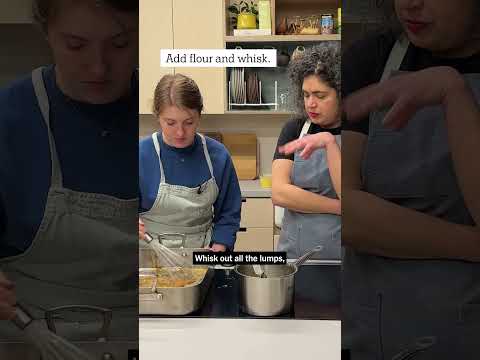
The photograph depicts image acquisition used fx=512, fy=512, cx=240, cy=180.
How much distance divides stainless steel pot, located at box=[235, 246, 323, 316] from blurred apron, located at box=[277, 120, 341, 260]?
0.07 feet

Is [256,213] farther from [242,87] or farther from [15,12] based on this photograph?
[15,12]

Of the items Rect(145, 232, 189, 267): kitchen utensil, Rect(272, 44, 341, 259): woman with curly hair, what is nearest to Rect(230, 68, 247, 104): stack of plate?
Rect(272, 44, 341, 259): woman with curly hair

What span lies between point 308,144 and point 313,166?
0.15ft

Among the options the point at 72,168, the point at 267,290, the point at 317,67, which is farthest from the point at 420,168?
the point at 72,168

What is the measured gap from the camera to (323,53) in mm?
1008

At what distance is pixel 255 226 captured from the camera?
3.38 ft

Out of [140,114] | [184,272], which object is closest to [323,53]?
[140,114]

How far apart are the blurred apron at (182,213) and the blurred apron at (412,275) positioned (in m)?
0.29

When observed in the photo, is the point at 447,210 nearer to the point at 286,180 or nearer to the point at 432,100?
the point at 432,100

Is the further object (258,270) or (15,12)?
(258,270)

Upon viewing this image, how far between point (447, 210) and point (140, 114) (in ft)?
2.03

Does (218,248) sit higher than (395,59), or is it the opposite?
(395,59)

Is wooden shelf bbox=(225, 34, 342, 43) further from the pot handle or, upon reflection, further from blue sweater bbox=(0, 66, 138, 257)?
the pot handle

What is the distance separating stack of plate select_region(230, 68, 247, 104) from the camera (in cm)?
103
